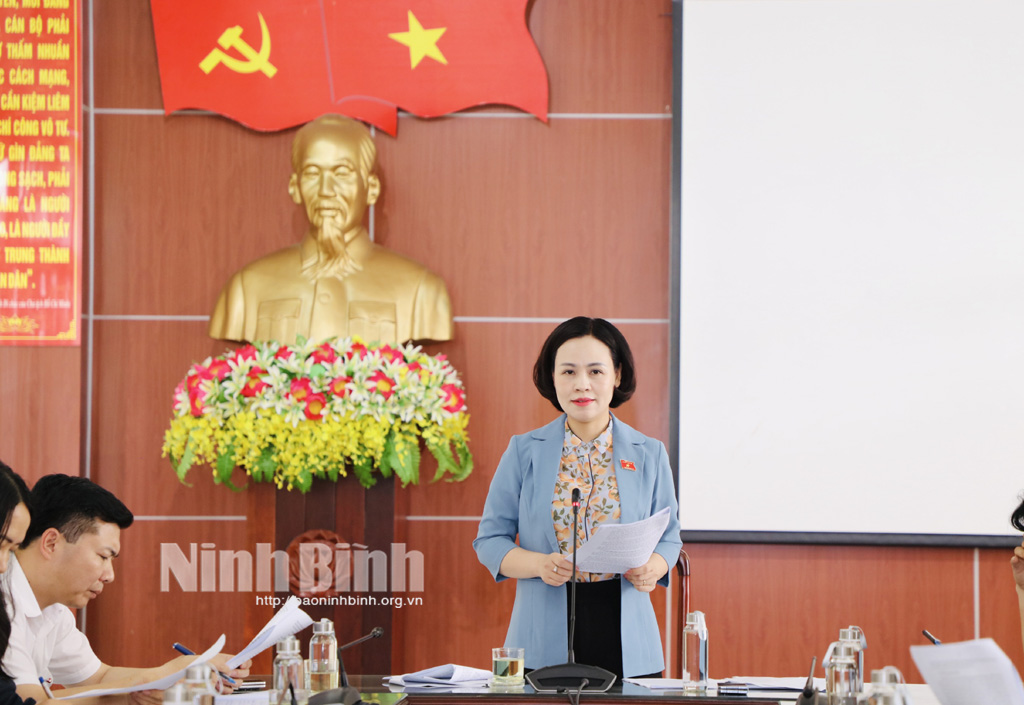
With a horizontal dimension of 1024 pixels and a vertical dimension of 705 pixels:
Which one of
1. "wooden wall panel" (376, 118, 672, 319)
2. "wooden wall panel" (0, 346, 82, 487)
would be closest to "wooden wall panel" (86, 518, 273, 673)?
"wooden wall panel" (0, 346, 82, 487)

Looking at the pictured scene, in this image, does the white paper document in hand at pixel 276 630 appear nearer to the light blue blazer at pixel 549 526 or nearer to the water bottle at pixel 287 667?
the water bottle at pixel 287 667

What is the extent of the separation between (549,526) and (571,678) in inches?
18.5

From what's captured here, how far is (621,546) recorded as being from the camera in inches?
88.0

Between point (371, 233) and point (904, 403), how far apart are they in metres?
2.00

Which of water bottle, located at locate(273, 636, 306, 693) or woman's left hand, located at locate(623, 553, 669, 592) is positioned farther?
woman's left hand, located at locate(623, 553, 669, 592)

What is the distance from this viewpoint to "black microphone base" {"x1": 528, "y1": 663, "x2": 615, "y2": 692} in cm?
212

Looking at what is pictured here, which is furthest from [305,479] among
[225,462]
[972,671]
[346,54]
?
[972,671]

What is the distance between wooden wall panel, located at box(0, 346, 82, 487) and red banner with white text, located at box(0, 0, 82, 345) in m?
0.06

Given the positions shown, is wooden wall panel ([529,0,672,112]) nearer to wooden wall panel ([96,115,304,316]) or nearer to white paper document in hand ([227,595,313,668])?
wooden wall panel ([96,115,304,316])

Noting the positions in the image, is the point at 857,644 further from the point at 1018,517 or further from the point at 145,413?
the point at 145,413

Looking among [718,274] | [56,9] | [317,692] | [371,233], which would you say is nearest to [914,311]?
[718,274]

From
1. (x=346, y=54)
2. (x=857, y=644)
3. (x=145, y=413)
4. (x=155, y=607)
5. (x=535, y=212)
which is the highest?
(x=346, y=54)

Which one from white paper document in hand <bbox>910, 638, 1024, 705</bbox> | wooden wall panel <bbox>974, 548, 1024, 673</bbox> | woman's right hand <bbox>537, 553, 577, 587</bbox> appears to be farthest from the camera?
wooden wall panel <bbox>974, 548, 1024, 673</bbox>

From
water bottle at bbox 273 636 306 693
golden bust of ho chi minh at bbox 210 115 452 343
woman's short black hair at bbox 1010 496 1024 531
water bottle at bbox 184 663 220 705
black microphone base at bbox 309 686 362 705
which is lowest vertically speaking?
black microphone base at bbox 309 686 362 705
